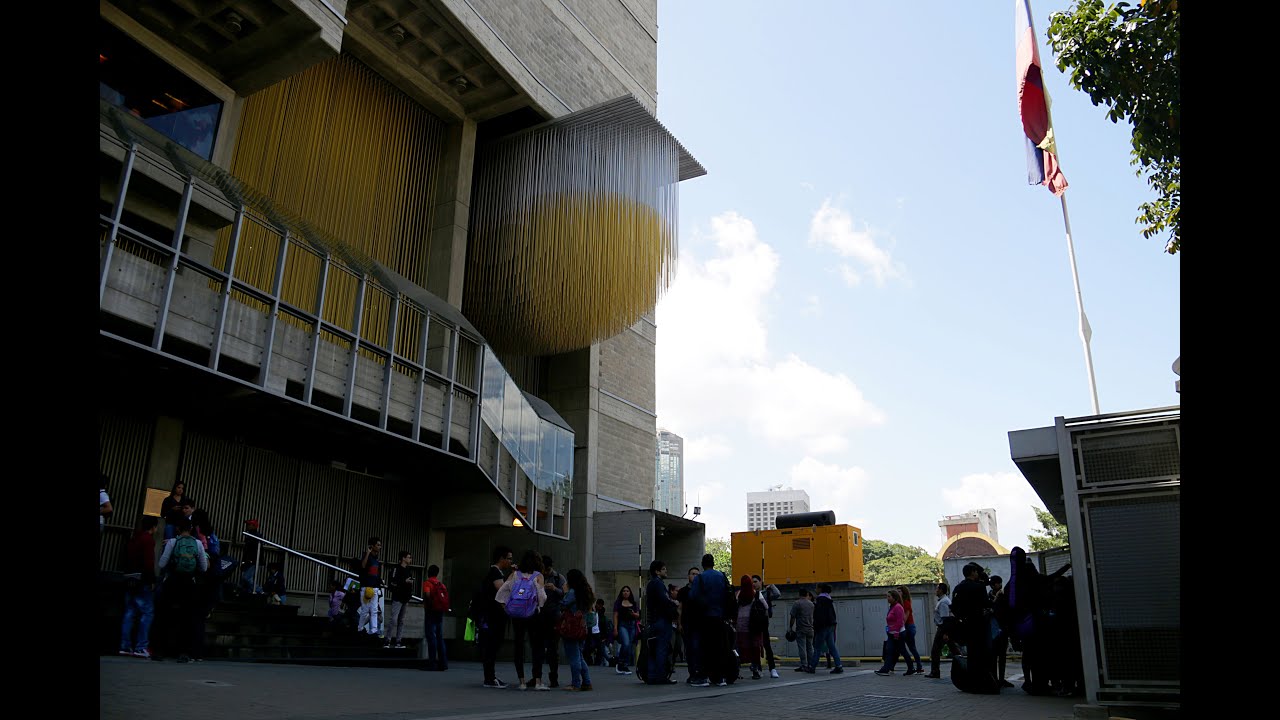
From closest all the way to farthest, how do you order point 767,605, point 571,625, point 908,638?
1. point 571,625
2. point 767,605
3. point 908,638

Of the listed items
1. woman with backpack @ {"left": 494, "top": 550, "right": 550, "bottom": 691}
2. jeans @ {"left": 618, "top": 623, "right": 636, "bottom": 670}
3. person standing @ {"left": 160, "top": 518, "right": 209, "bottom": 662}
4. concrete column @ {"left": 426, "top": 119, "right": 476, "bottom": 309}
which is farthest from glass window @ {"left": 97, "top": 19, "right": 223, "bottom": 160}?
jeans @ {"left": 618, "top": 623, "right": 636, "bottom": 670}

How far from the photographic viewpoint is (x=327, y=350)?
15156mm

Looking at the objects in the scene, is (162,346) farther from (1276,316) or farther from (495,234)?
(1276,316)

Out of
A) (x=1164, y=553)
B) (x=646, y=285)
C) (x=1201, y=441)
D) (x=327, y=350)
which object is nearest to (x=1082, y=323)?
(x=646, y=285)

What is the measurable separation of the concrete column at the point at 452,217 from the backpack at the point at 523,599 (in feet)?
39.1

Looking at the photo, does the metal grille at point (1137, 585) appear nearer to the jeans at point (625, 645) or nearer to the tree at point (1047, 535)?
the jeans at point (625, 645)

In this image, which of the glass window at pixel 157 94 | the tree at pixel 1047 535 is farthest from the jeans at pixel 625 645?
the tree at pixel 1047 535

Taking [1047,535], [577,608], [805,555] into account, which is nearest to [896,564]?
[1047,535]

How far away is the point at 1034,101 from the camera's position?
18578 mm

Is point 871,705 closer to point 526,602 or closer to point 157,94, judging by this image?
point 526,602

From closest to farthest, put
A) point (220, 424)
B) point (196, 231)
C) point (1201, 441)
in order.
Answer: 1. point (1201, 441)
2. point (196, 231)
3. point (220, 424)

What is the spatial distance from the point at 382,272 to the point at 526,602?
29.6 feet

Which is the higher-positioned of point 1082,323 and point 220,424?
point 1082,323

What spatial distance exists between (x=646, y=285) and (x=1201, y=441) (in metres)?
21.3
